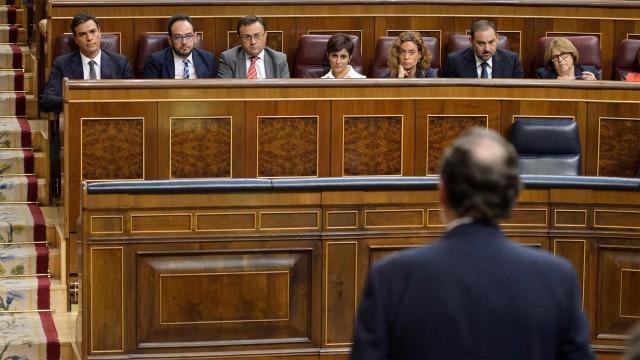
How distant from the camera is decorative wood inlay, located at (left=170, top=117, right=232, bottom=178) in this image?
445 cm

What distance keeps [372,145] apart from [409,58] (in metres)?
0.76

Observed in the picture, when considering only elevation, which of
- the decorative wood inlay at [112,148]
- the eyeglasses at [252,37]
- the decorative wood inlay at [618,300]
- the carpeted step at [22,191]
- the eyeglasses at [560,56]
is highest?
the eyeglasses at [252,37]

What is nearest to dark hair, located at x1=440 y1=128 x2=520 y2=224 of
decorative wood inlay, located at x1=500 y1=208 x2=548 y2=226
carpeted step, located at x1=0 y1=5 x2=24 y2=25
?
decorative wood inlay, located at x1=500 y1=208 x2=548 y2=226

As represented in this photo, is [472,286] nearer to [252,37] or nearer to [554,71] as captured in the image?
[252,37]

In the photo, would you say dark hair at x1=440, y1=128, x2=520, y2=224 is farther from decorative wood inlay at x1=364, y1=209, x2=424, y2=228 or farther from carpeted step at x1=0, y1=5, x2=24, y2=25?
carpeted step at x1=0, y1=5, x2=24, y2=25

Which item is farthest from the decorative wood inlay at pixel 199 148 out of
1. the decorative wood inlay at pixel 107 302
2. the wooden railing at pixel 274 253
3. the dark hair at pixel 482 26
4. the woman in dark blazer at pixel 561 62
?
the woman in dark blazer at pixel 561 62

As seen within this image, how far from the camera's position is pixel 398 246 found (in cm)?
355

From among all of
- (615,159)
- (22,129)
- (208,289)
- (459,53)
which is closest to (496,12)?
(459,53)

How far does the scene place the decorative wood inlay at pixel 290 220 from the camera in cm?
350

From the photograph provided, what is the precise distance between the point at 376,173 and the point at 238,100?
1.90ft

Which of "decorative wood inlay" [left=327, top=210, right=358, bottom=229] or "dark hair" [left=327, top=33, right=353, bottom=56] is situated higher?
"dark hair" [left=327, top=33, right=353, bottom=56]

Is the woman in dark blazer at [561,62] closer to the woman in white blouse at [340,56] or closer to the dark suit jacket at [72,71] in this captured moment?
the woman in white blouse at [340,56]

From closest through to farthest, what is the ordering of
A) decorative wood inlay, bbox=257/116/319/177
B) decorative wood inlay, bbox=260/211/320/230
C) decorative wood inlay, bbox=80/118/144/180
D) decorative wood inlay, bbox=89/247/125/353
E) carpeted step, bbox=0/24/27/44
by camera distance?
decorative wood inlay, bbox=89/247/125/353 < decorative wood inlay, bbox=260/211/320/230 < decorative wood inlay, bbox=80/118/144/180 < decorative wood inlay, bbox=257/116/319/177 < carpeted step, bbox=0/24/27/44

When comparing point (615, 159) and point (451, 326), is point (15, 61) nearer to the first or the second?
point (615, 159)
